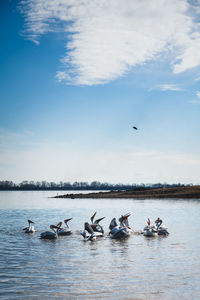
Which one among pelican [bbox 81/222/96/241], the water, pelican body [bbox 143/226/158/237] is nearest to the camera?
the water

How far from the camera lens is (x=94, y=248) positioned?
1391 cm

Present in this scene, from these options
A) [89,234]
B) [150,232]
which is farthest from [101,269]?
[150,232]

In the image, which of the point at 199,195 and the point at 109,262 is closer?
the point at 109,262

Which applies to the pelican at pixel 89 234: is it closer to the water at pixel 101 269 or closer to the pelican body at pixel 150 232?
the water at pixel 101 269

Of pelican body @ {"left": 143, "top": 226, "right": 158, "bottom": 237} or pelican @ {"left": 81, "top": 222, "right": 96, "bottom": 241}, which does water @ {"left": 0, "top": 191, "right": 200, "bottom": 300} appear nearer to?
pelican @ {"left": 81, "top": 222, "right": 96, "bottom": 241}

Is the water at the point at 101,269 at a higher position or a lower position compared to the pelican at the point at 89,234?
lower

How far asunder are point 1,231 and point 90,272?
1130 cm

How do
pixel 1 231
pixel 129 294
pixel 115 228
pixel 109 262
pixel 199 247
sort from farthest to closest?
pixel 1 231
pixel 115 228
pixel 199 247
pixel 109 262
pixel 129 294

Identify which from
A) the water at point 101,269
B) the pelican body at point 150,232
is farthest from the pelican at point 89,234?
the pelican body at point 150,232

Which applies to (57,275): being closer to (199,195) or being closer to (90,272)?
(90,272)

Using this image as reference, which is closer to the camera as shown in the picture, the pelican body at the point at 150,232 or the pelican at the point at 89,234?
the pelican at the point at 89,234

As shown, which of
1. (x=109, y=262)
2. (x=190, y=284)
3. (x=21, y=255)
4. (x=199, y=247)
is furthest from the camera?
(x=199, y=247)

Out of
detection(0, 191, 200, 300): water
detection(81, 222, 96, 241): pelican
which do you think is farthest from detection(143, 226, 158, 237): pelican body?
detection(81, 222, 96, 241): pelican

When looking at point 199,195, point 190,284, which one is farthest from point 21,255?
point 199,195
